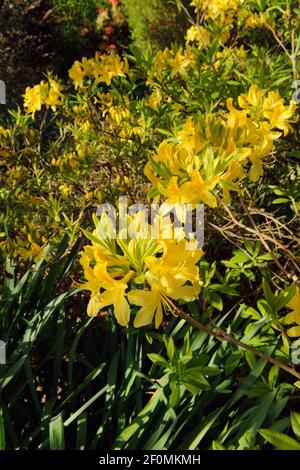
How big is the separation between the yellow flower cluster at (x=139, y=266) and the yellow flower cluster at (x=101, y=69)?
1377 millimetres

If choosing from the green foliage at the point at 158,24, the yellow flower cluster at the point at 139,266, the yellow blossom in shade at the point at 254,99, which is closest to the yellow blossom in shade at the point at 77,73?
the yellow blossom in shade at the point at 254,99

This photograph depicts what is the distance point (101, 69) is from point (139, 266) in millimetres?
1553

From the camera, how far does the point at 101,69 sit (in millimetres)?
2146

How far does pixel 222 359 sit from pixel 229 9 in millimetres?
1774

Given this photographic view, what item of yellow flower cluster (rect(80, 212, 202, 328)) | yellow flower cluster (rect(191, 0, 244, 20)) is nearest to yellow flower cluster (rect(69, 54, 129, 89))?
yellow flower cluster (rect(191, 0, 244, 20))

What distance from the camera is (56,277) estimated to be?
194cm

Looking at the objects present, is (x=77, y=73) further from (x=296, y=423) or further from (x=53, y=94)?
(x=296, y=423)

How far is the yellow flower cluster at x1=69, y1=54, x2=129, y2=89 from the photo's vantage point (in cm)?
209

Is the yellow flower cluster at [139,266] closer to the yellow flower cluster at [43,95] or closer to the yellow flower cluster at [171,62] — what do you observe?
the yellow flower cluster at [171,62]

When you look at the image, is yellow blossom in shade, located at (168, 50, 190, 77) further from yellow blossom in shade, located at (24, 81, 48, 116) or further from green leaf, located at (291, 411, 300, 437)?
green leaf, located at (291, 411, 300, 437)

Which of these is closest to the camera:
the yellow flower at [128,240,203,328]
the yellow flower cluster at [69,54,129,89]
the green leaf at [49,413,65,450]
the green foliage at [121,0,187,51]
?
the yellow flower at [128,240,203,328]

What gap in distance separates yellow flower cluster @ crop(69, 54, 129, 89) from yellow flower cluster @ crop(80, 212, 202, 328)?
1377mm

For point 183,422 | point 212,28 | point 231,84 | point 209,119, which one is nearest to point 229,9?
point 212,28

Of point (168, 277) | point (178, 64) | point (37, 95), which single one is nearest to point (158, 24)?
point (37, 95)
